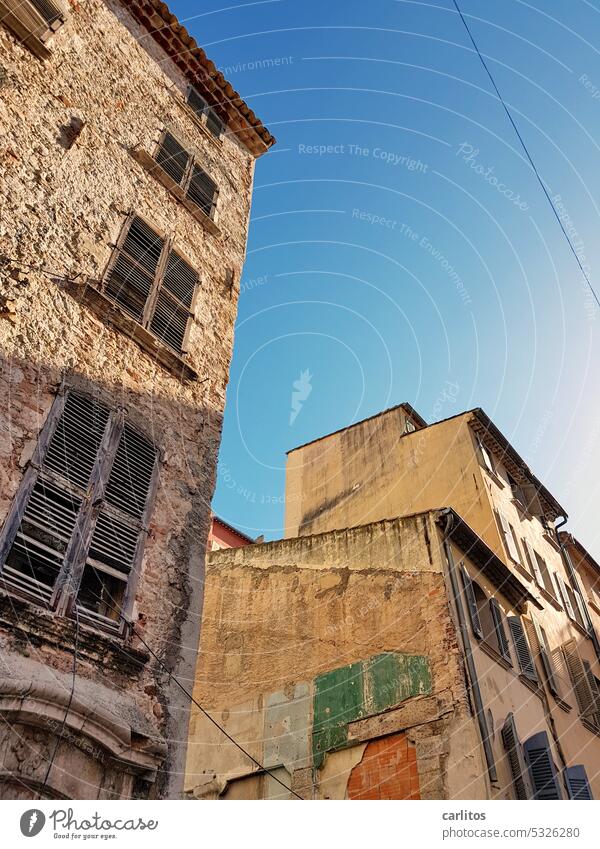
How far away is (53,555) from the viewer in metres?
5.68

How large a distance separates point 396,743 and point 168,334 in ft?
24.5

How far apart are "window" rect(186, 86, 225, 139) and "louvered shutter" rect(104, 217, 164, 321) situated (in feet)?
13.6

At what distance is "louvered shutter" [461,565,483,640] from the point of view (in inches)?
500

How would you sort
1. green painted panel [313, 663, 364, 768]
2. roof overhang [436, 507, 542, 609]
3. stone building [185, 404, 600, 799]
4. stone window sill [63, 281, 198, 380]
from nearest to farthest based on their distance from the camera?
stone window sill [63, 281, 198, 380]
stone building [185, 404, 600, 799]
green painted panel [313, 663, 364, 768]
roof overhang [436, 507, 542, 609]

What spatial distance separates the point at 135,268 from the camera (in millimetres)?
8516

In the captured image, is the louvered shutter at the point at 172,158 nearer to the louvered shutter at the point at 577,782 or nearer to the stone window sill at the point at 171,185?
the stone window sill at the point at 171,185

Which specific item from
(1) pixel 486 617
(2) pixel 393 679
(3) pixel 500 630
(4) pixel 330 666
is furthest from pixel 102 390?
(3) pixel 500 630

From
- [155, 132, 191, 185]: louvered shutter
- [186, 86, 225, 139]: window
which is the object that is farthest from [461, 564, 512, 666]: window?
[186, 86, 225, 139]: window

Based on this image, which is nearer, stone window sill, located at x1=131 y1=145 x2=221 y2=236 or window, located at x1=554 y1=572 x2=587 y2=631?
stone window sill, located at x1=131 y1=145 x2=221 y2=236

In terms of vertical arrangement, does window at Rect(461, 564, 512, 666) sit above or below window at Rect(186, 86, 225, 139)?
below

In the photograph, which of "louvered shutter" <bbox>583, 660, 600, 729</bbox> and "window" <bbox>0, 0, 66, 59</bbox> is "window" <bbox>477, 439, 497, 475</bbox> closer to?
"louvered shutter" <bbox>583, 660, 600, 729</bbox>

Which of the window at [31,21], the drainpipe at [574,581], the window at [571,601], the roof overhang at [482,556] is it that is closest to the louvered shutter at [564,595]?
the window at [571,601]
